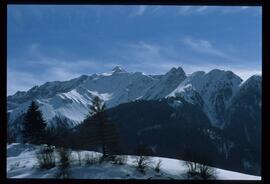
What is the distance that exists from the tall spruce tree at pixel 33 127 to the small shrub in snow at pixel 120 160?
4378 millimetres

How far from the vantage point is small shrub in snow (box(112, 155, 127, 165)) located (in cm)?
501

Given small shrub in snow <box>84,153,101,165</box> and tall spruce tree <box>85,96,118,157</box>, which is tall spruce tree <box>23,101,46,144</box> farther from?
small shrub in snow <box>84,153,101,165</box>

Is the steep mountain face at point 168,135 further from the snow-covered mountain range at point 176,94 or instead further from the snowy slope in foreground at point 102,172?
the snow-covered mountain range at point 176,94

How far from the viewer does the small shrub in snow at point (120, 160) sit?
5011 mm

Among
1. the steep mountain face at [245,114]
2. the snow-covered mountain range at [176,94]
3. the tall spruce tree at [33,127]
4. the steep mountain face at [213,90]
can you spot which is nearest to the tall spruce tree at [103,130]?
the tall spruce tree at [33,127]

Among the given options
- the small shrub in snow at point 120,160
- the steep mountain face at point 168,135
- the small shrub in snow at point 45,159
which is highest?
the small shrub in snow at point 45,159

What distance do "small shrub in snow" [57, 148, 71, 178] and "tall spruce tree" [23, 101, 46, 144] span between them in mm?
4355

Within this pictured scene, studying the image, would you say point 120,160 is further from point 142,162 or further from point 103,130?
point 103,130

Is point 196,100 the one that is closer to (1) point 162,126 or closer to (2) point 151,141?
(1) point 162,126

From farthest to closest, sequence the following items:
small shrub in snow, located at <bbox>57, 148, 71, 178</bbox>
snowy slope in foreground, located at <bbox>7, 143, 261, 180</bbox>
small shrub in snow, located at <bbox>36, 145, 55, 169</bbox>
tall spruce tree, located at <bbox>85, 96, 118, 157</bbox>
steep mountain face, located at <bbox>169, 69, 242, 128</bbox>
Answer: steep mountain face, located at <bbox>169, 69, 242, 128</bbox>
tall spruce tree, located at <bbox>85, 96, 118, 157</bbox>
small shrub in snow, located at <bbox>36, 145, 55, 169</bbox>
small shrub in snow, located at <bbox>57, 148, 71, 178</bbox>
snowy slope in foreground, located at <bbox>7, 143, 261, 180</bbox>

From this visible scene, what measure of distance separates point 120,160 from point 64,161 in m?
0.82

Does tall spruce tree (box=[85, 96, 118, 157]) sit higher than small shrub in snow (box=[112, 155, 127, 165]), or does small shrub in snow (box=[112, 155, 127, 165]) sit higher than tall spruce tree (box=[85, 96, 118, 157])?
tall spruce tree (box=[85, 96, 118, 157])

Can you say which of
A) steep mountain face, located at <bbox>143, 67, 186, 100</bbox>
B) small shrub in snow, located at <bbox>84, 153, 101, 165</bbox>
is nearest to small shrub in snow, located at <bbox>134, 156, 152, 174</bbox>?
small shrub in snow, located at <bbox>84, 153, 101, 165</bbox>
